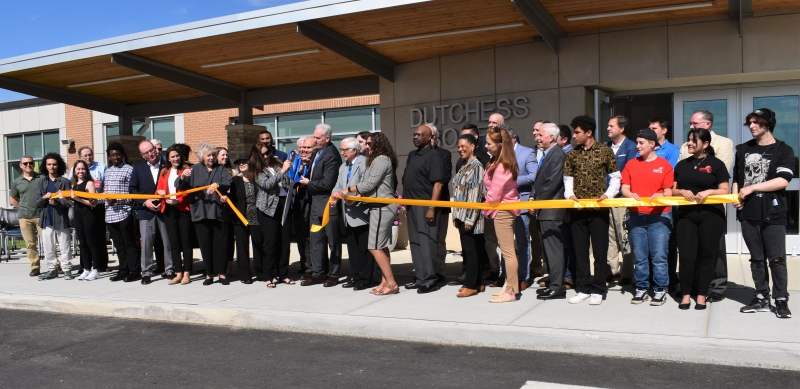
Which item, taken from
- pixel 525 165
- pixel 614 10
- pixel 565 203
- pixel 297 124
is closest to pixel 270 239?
pixel 525 165

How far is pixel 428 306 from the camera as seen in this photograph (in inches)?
291

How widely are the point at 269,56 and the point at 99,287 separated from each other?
14.5 feet

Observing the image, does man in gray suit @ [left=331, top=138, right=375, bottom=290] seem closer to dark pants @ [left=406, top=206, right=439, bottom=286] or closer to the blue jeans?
dark pants @ [left=406, top=206, right=439, bottom=286]

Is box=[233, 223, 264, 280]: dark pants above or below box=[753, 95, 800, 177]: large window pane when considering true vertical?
below

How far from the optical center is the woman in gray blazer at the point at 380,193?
26.5 ft

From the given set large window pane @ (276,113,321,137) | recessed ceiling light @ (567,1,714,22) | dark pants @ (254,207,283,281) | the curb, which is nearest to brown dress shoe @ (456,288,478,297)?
the curb

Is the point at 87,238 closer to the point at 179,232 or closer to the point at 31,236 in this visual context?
the point at 31,236

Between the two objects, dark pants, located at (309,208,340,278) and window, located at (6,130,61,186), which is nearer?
dark pants, located at (309,208,340,278)

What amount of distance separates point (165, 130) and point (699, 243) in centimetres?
2113

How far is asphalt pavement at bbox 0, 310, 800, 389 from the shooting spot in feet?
16.7

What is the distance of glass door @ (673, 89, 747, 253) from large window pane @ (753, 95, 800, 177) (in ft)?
1.13

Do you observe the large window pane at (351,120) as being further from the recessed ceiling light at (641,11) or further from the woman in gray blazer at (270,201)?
the woman in gray blazer at (270,201)

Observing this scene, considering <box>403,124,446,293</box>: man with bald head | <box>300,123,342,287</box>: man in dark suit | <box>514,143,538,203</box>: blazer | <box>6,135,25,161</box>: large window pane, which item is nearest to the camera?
<box>403,124,446,293</box>: man with bald head

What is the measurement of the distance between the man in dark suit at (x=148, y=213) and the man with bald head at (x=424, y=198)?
3580 millimetres
